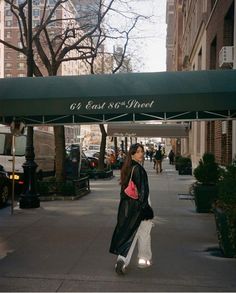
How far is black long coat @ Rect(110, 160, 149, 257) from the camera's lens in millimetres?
6504

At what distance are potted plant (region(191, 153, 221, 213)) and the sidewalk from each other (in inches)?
14.2

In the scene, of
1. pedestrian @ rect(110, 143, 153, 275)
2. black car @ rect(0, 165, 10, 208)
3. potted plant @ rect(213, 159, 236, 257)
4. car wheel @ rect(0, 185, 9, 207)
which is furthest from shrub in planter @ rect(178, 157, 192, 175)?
pedestrian @ rect(110, 143, 153, 275)

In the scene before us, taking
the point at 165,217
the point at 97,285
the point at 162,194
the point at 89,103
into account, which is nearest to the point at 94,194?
the point at 162,194

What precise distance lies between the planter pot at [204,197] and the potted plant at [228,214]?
476 centimetres

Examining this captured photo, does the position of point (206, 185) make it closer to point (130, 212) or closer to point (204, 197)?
point (204, 197)

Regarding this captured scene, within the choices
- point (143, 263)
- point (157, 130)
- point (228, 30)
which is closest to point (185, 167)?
point (157, 130)

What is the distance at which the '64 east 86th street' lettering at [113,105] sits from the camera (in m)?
10.7

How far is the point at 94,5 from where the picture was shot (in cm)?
2133

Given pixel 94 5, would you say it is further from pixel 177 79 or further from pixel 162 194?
pixel 177 79

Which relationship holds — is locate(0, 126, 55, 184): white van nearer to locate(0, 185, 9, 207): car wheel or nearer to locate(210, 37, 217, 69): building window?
locate(0, 185, 9, 207): car wheel

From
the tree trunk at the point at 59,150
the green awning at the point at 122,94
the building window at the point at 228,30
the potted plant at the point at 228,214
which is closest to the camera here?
the potted plant at the point at 228,214

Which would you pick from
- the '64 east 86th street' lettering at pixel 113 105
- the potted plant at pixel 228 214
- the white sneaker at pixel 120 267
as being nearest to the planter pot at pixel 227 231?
the potted plant at pixel 228 214

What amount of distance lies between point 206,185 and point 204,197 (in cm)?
44

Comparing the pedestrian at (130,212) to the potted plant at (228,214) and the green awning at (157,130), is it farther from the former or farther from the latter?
the green awning at (157,130)
